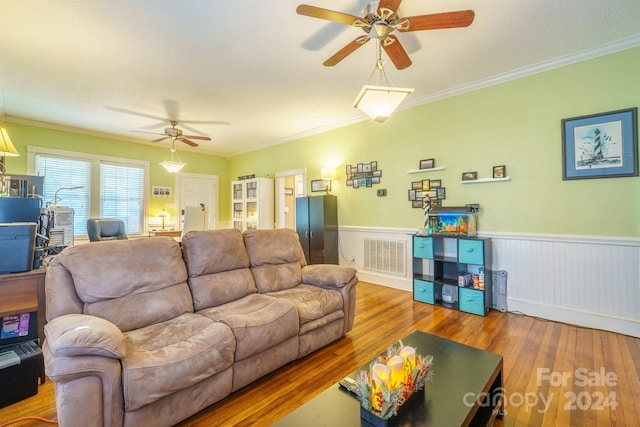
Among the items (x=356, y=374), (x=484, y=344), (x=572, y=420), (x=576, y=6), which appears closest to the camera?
(x=356, y=374)

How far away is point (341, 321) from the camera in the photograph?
8.06 feet

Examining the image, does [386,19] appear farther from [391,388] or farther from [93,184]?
[93,184]

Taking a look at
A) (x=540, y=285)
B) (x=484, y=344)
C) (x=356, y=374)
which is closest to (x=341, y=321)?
(x=356, y=374)

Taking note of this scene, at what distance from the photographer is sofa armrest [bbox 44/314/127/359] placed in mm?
1198

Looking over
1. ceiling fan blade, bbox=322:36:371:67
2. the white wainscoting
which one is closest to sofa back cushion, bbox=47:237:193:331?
ceiling fan blade, bbox=322:36:371:67

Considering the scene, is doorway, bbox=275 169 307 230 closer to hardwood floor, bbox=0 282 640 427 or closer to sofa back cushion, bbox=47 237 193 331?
hardwood floor, bbox=0 282 640 427

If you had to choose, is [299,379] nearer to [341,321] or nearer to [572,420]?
[341,321]

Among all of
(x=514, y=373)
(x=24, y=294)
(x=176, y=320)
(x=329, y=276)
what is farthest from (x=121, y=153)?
(x=514, y=373)

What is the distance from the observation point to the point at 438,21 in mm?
1768

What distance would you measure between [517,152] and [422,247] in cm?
155

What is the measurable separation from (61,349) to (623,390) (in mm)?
3208

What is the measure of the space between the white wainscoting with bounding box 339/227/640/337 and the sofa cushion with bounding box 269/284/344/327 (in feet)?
7.17

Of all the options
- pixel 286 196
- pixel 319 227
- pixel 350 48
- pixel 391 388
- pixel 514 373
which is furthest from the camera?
pixel 286 196

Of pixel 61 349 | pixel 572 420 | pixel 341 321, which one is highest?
pixel 61 349
